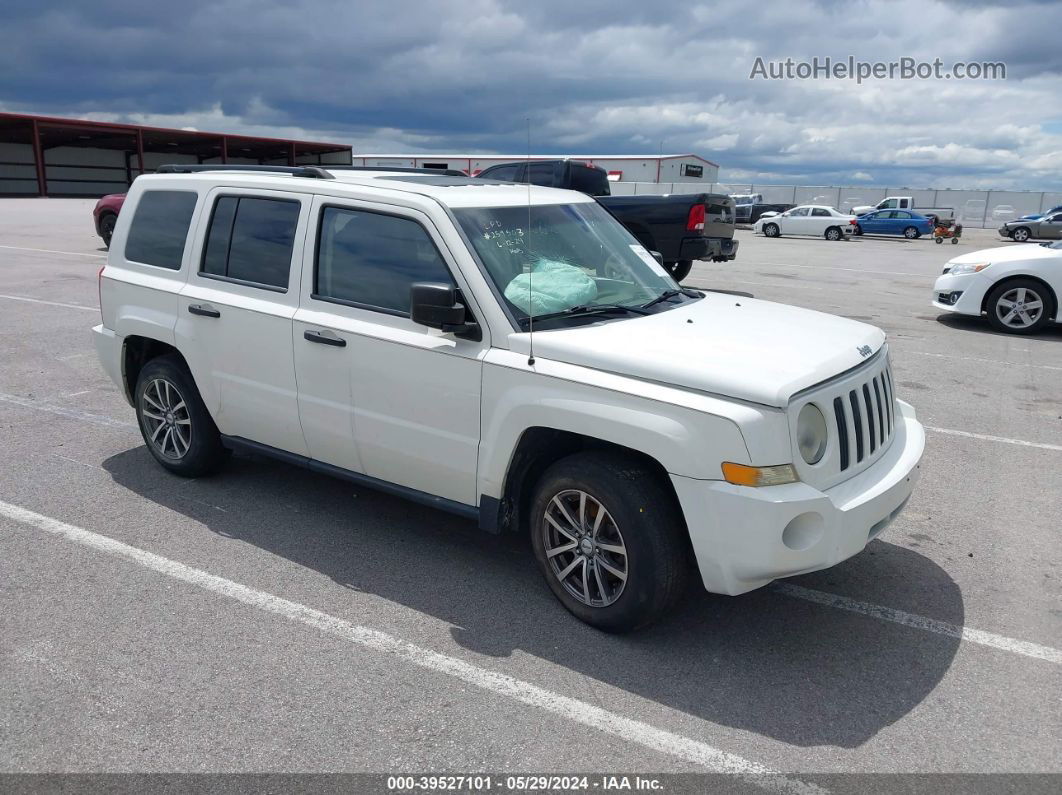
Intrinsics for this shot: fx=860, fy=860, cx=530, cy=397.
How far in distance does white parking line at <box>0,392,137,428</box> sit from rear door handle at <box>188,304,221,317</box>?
215 cm

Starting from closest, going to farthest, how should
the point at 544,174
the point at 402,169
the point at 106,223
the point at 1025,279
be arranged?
1. the point at 402,169
2. the point at 1025,279
3. the point at 544,174
4. the point at 106,223

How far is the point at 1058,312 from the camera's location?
1112 centimetres

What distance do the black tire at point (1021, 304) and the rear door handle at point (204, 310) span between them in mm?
10353

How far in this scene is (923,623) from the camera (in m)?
3.94

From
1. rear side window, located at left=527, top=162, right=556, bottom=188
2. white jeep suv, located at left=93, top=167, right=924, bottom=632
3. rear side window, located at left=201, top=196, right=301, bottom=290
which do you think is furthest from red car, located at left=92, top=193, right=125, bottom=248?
rear side window, located at left=201, top=196, right=301, bottom=290

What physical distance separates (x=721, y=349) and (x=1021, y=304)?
9539mm

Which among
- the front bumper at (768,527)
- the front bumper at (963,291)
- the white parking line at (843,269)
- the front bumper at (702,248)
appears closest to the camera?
the front bumper at (768,527)

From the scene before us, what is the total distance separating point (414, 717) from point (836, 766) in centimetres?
151

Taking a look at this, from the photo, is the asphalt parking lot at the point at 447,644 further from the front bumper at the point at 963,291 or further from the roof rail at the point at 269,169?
the front bumper at the point at 963,291

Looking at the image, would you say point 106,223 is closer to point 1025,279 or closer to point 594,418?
point 1025,279

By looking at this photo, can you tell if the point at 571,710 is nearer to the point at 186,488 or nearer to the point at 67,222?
the point at 186,488

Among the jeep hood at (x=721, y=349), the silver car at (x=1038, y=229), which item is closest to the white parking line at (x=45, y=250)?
the jeep hood at (x=721, y=349)

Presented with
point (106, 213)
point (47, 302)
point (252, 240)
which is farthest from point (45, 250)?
point (252, 240)

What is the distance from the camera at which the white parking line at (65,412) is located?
6.71 metres
